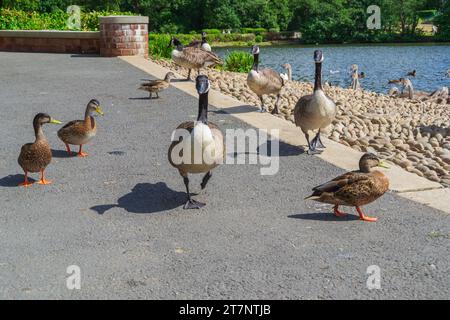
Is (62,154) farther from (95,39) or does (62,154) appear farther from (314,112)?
(95,39)

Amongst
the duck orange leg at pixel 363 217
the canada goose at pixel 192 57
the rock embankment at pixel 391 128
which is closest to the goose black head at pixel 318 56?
the rock embankment at pixel 391 128

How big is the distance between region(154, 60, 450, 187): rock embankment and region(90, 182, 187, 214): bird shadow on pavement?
12.7ft

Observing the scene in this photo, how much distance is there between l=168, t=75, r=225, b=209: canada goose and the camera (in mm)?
6324

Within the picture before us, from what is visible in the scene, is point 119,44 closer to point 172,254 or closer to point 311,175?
point 311,175

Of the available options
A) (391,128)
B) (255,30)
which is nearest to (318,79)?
(391,128)

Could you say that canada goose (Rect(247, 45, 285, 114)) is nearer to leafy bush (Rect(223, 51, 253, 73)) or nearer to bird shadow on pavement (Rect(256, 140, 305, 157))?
bird shadow on pavement (Rect(256, 140, 305, 157))

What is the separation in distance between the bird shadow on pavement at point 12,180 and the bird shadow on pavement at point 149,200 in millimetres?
1534

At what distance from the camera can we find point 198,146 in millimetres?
6312

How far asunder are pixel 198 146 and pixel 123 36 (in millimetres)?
16808

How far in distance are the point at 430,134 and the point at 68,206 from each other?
30.5ft

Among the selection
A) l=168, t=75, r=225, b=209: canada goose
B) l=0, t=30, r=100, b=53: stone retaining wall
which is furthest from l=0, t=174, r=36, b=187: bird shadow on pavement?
l=0, t=30, r=100, b=53: stone retaining wall

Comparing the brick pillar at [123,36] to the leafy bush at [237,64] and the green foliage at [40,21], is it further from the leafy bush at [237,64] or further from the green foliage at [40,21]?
the green foliage at [40,21]

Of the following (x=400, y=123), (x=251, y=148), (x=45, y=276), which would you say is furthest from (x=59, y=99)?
(x=45, y=276)

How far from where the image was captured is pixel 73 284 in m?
4.73
